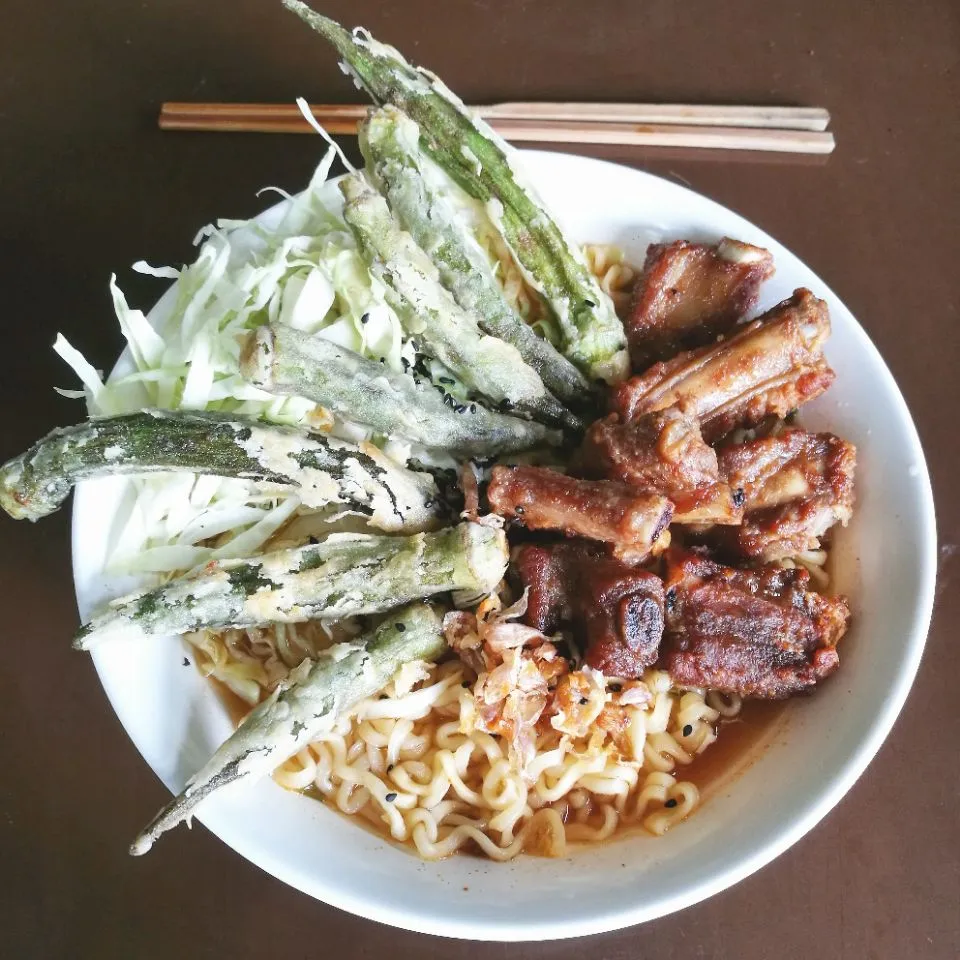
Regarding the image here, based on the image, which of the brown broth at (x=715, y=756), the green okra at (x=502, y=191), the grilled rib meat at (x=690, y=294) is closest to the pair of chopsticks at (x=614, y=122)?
the green okra at (x=502, y=191)

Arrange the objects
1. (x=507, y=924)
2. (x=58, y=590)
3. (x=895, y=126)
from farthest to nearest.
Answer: (x=895, y=126) → (x=58, y=590) → (x=507, y=924)

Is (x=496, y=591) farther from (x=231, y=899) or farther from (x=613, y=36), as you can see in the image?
(x=613, y=36)

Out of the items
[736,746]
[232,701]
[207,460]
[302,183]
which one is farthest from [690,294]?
[232,701]

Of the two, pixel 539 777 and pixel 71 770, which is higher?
pixel 71 770

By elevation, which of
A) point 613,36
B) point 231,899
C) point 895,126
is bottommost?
point 231,899

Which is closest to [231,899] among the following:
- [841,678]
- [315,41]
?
[841,678]

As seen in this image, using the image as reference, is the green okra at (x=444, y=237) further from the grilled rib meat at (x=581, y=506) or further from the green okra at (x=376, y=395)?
the grilled rib meat at (x=581, y=506)

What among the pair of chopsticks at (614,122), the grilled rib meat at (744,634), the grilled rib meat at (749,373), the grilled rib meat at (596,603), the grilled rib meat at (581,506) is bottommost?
the grilled rib meat at (744,634)
